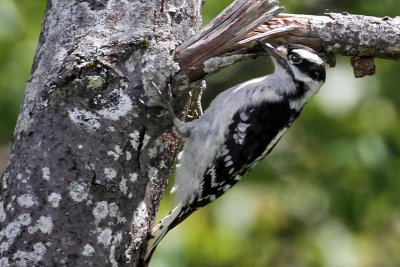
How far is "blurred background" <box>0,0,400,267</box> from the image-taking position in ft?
18.8

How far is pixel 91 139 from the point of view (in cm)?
373

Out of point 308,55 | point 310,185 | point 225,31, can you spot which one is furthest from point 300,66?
point 310,185

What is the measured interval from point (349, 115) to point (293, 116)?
1.55m

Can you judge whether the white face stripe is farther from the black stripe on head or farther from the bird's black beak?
the bird's black beak

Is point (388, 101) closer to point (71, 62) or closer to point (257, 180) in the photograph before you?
point (257, 180)

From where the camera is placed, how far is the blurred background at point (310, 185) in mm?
5723

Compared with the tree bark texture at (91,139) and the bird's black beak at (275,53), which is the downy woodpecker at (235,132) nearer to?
the bird's black beak at (275,53)

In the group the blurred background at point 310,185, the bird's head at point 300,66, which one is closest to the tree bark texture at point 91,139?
the bird's head at point 300,66

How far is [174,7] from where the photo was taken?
427cm

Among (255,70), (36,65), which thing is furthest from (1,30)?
(255,70)

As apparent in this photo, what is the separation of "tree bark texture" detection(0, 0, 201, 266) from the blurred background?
5.48 ft

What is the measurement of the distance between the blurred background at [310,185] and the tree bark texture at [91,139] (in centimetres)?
167

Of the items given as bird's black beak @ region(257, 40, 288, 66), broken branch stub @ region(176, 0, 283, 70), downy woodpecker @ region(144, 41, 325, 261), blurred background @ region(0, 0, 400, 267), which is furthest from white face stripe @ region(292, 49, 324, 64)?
blurred background @ region(0, 0, 400, 267)

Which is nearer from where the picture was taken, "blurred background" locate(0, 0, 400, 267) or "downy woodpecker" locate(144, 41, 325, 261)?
"downy woodpecker" locate(144, 41, 325, 261)
